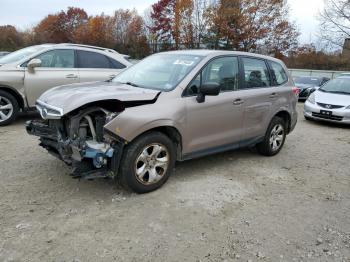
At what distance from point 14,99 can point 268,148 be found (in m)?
5.14

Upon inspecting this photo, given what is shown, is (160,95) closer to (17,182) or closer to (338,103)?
(17,182)

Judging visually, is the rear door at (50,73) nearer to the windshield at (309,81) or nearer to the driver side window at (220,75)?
the driver side window at (220,75)

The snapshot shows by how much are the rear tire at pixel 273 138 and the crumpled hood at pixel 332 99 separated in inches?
166

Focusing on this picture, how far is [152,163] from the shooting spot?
4.20m

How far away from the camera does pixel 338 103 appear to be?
9.66 meters

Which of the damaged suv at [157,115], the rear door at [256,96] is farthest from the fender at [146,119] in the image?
the rear door at [256,96]

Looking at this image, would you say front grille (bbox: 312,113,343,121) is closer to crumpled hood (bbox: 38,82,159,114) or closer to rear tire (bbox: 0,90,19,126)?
crumpled hood (bbox: 38,82,159,114)

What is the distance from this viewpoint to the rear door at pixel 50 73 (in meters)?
7.25

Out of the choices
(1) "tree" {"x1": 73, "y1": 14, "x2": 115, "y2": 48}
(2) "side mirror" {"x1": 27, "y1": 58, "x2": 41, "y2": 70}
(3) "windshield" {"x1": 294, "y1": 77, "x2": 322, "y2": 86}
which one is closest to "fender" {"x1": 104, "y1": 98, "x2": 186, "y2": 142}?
(2) "side mirror" {"x1": 27, "y1": 58, "x2": 41, "y2": 70}

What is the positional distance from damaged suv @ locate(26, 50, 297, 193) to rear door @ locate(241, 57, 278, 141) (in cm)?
2

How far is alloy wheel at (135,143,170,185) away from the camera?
4.09 metres

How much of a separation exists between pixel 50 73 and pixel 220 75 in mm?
4166

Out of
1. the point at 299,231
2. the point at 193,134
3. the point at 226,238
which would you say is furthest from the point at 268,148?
the point at 226,238

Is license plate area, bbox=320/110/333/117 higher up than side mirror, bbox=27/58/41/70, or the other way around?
side mirror, bbox=27/58/41/70
